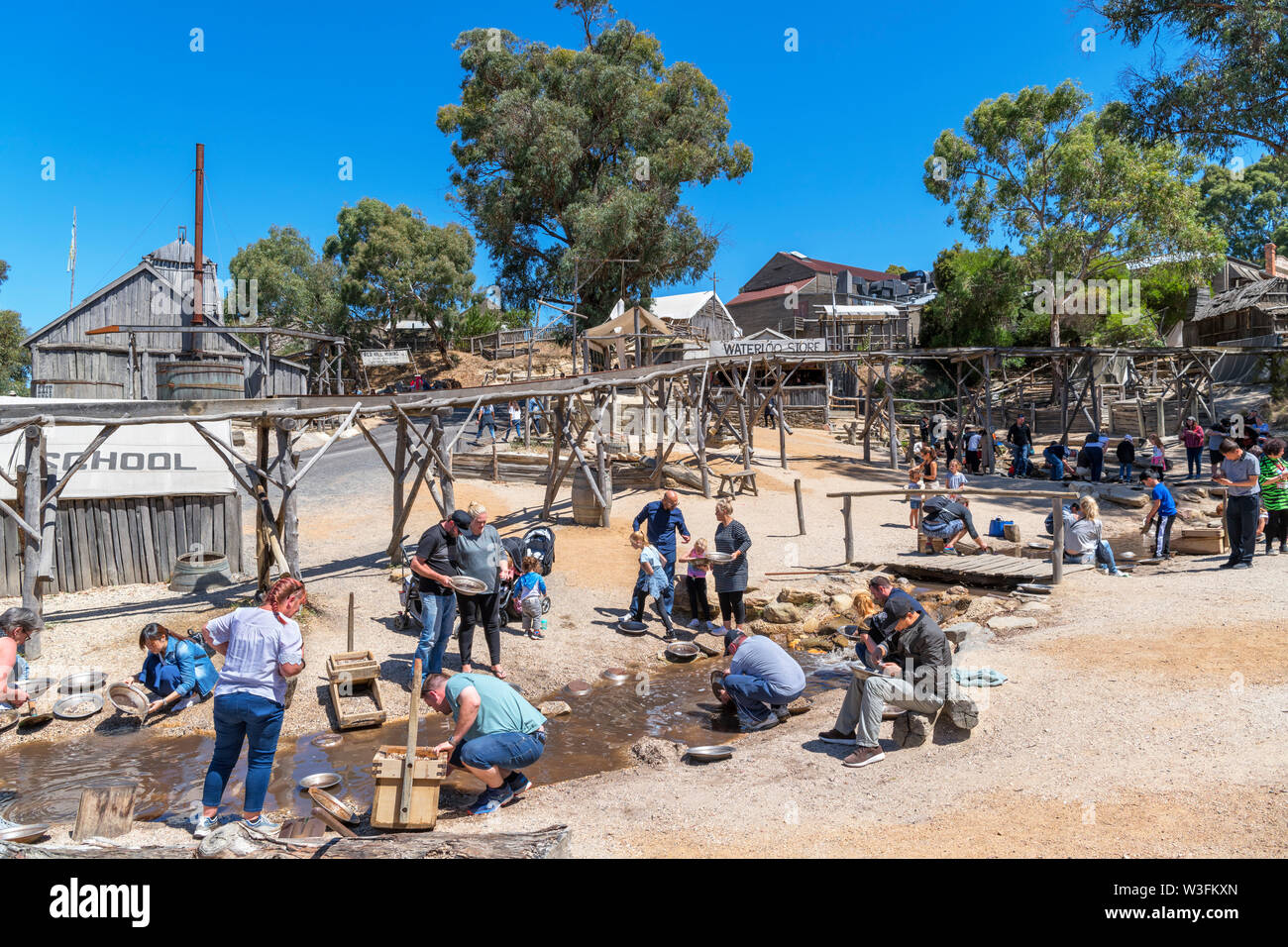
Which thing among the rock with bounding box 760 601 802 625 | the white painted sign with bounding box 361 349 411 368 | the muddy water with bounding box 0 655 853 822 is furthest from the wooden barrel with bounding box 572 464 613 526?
the white painted sign with bounding box 361 349 411 368

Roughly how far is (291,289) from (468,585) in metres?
39.4

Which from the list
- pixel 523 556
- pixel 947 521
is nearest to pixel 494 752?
pixel 523 556

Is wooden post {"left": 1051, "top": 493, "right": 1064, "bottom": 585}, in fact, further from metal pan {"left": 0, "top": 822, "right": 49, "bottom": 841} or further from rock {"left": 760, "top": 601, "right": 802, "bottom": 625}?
metal pan {"left": 0, "top": 822, "right": 49, "bottom": 841}

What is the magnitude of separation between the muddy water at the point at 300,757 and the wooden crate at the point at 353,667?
2.03 ft

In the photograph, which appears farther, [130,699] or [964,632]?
[964,632]

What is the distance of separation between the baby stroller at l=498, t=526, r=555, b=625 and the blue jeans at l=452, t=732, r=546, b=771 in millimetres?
4110

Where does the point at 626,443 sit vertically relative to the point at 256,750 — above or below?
above

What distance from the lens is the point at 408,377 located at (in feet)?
128

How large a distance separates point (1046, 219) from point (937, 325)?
30.3 feet

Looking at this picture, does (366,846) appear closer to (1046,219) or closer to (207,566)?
(207,566)

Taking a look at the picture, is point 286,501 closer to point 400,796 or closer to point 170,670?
point 170,670

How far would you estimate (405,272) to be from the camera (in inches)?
1449

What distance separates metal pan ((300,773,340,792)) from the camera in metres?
5.96
